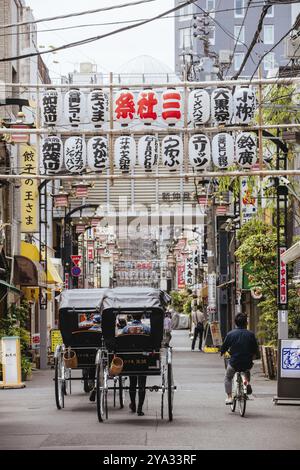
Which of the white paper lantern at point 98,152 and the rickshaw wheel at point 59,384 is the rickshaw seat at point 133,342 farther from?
the white paper lantern at point 98,152

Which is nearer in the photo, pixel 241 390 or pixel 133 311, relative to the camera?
pixel 241 390

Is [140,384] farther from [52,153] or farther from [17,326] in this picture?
[17,326]

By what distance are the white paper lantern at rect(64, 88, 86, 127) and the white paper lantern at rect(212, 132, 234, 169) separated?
314 centimetres

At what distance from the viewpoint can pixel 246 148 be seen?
2300cm

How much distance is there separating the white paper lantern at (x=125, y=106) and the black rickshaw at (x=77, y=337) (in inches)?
161

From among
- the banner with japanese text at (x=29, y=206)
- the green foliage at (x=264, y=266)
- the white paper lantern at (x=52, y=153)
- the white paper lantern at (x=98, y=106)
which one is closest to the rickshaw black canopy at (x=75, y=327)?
the white paper lantern at (x=52, y=153)

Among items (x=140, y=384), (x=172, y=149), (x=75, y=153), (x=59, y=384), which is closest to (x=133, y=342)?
(x=140, y=384)

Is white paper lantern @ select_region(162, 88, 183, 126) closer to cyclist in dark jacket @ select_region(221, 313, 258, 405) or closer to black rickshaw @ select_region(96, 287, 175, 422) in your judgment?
black rickshaw @ select_region(96, 287, 175, 422)

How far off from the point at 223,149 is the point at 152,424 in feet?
27.0

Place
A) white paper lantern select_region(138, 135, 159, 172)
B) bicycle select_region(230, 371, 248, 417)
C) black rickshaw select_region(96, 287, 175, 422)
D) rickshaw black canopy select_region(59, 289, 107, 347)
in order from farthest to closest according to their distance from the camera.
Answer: white paper lantern select_region(138, 135, 159, 172) < rickshaw black canopy select_region(59, 289, 107, 347) < bicycle select_region(230, 371, 248, 417) < black rickshaw select_region(96, 287, 175, 422)

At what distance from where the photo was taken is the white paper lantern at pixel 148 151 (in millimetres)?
23547

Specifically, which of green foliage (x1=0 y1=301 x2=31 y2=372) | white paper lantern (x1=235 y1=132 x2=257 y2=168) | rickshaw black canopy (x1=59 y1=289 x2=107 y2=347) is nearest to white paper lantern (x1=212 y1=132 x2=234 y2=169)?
white paper lantern (x1=235 y1=132 x2=257 y2=168)

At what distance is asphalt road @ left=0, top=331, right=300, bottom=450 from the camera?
14.2 m

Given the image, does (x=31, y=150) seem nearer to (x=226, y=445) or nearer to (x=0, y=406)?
(x=0, y=406)
